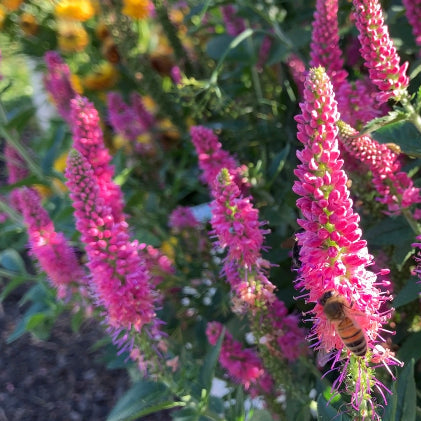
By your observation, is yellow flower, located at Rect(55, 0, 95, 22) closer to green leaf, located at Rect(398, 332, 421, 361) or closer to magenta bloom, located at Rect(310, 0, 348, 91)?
magenta bloom, located at Rect(310, 0, 348, 91)

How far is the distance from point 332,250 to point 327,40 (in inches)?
28.3

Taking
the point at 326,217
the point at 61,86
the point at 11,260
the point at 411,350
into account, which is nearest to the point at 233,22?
the point at 61,86

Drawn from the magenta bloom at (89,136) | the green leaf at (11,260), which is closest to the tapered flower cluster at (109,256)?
the magenta bloom at (89,136)

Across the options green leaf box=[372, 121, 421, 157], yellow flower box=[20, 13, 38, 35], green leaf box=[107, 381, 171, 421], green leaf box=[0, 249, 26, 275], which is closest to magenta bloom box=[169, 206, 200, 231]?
green leaf box=[107, 381, 171, 421]

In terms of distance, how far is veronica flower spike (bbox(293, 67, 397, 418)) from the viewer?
74 centimetres

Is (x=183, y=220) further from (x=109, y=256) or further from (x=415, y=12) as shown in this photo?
(x=415, y=12)

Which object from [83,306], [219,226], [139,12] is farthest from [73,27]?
[219,226]

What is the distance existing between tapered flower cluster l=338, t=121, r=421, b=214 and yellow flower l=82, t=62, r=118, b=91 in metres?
1.83

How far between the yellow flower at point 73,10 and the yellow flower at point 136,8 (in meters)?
0.19

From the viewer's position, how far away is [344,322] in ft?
2.73

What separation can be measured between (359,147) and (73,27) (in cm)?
197

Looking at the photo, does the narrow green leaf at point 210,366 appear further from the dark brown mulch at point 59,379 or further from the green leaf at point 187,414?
the dark brown mulch at point 59,379

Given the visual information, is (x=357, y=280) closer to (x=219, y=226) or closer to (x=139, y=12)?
(x=219, y=226)

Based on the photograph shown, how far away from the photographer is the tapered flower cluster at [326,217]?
740 mm
